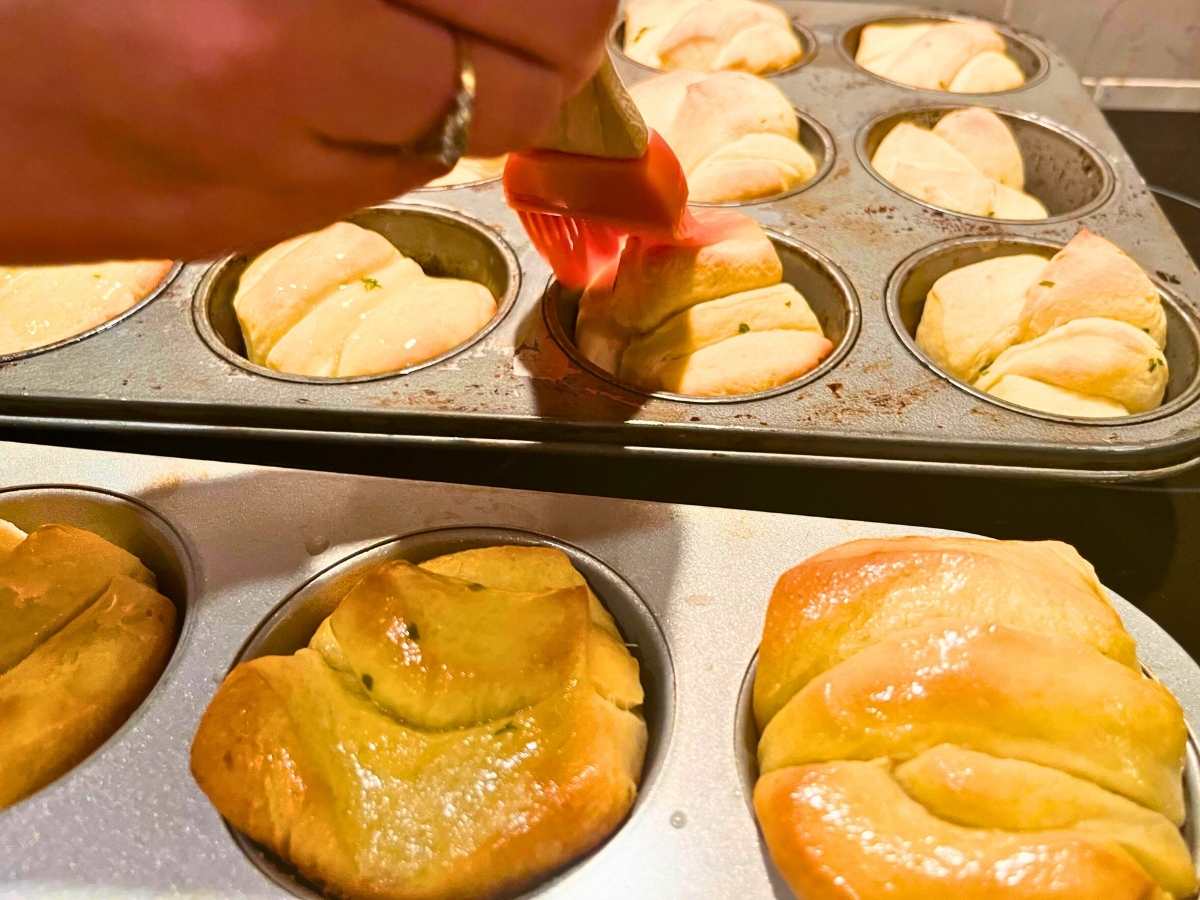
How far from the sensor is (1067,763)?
107 centimetres

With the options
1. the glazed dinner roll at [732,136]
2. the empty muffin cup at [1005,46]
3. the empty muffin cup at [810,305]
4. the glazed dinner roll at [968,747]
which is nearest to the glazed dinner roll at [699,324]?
the empty muffin cup at [810,305]

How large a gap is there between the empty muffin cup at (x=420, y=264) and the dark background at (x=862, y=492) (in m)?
0.21

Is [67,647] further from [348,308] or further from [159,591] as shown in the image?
[348,308]

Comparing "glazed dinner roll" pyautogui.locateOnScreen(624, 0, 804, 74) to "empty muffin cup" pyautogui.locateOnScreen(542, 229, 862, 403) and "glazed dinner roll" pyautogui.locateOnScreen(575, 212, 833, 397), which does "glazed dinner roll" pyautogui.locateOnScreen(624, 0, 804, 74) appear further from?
"glazed dinner roll" pyautogui.locateOnScreen(575, 212, 833, 397)

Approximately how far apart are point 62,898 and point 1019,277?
2201mm

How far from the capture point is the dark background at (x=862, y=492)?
2.00 metres

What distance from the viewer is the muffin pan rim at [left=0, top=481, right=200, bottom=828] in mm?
1312

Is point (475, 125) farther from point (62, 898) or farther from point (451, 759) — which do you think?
point (62, 898)

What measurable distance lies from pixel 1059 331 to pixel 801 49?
1.67 metres

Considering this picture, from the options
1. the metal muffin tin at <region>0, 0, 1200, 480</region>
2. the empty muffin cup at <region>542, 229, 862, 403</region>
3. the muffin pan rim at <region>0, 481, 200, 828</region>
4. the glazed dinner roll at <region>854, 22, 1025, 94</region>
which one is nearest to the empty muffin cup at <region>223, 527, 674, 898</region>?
the muffin pan rim at <region>0, 481, 200, 828</region>

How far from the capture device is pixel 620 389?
1.97 m

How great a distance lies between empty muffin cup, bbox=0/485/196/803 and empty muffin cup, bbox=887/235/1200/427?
5.08 ft

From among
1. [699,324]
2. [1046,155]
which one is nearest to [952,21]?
[1046,155]

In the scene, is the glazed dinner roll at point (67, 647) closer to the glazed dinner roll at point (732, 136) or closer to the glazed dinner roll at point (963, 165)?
the glazed dinner roll at point (732, 136)
